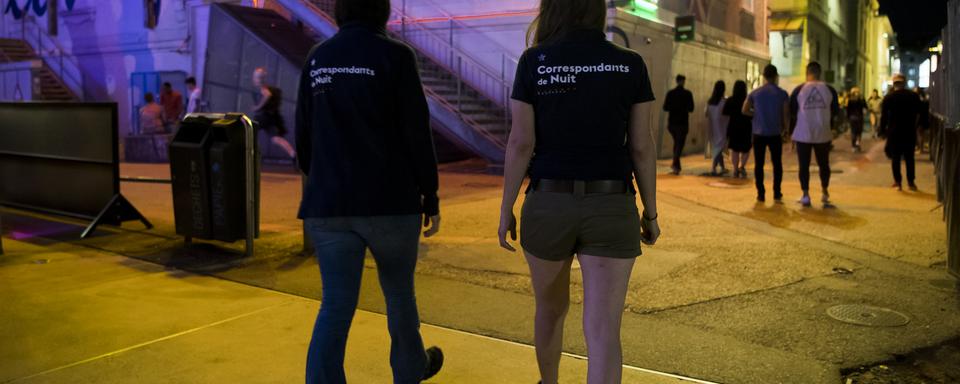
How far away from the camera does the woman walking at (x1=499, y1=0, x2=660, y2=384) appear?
9.58 ft

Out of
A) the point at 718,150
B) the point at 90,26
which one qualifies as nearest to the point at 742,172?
the point at 718,150

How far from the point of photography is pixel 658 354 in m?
4.39

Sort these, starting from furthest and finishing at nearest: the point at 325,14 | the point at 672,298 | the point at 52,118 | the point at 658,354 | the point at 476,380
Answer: the point at 325,14 < the point at 52,118 < the point at 672,298 < the point at 658,354 < the point at 476,380

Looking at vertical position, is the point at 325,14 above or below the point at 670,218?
above

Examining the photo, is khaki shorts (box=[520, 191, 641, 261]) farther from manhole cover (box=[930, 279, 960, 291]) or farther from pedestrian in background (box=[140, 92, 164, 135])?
pedestrian in background (box=[140, 92, 164, 135])

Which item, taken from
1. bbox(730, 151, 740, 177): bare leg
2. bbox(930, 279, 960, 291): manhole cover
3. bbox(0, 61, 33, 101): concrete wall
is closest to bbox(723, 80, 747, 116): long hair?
bbox(730, 151, 740, 177): bare leg

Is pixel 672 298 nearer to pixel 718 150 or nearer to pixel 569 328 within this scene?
pixel 569 328

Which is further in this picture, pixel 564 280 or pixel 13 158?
pixel 13 158

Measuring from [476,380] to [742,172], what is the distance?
11186mm

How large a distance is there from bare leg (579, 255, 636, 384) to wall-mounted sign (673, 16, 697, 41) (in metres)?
16.1

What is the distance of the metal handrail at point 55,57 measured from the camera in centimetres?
2566

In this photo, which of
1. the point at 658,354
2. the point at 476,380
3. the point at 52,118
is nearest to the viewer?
the point at 476,380

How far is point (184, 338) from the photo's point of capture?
4.74 m

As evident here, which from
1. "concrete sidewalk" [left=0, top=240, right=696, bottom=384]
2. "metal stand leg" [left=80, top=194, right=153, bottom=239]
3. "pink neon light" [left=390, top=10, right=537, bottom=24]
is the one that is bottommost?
"concrete sidewalk" [left=0, top=240, right=696, bottom=384]
